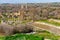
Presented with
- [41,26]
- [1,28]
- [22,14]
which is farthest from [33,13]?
[1,28]

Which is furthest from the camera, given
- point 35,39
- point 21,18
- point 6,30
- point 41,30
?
point 21,18

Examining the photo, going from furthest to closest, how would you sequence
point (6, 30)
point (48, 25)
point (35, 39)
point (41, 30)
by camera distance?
point (48, 25) < point (41, 30) < point (6, 30) < point (35, 39)

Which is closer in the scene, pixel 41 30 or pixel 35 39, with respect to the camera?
pixel 35 39

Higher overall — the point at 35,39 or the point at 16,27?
the point at 35,39

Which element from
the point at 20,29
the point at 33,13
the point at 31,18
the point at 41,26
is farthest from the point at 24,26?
the point at 33,13

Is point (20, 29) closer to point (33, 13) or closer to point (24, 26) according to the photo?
point (24, 26)

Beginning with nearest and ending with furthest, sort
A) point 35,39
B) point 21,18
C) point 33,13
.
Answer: point 35,39
point 21,18
point 33,13

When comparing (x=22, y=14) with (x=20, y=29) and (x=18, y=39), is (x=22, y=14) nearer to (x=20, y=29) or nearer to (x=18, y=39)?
(x=20, y=29)

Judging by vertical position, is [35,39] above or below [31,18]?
above

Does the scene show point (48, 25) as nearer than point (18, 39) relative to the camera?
No
